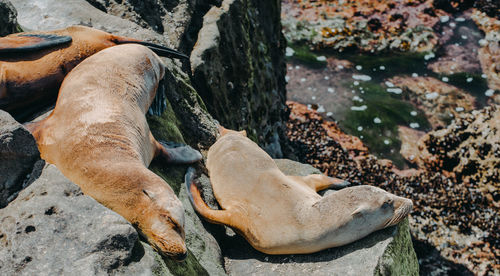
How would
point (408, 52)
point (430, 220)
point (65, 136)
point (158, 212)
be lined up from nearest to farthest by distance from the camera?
1. point (158, 212)
2. point (65, 136)
3. point (430, 220)
4. point (408, 52)

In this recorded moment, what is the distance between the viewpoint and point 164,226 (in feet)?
8.65

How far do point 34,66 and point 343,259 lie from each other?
2918 millimetres

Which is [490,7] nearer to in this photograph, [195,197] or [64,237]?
[195,197]

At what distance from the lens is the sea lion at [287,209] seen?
137 inches

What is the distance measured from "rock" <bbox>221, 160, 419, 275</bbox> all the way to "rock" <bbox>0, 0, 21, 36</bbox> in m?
2.94

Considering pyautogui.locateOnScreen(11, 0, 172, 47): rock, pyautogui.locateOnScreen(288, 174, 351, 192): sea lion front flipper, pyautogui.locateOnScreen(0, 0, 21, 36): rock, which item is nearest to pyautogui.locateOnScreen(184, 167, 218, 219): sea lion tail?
pyautogui.locateOnScreen(288, 174, 351, 192): sea lion front flipper

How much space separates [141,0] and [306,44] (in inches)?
311

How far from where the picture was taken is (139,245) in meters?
2.53

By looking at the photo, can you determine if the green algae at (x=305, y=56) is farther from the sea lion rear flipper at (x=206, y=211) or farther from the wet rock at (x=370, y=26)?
the sea lion rear flipper at (x=206, y=211)

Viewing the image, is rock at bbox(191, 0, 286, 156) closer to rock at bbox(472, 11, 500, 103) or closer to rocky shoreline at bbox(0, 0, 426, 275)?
rocky shoreline at bbox(0, 0, 426, 275)

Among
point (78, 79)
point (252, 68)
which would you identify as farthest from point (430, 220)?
point (78, 79)

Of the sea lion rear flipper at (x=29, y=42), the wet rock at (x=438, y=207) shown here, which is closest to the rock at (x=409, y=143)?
the wet rock at (x=438, y=207)

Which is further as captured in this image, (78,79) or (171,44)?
(171,44)

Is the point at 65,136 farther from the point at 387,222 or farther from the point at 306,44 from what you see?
the point at 306,44
